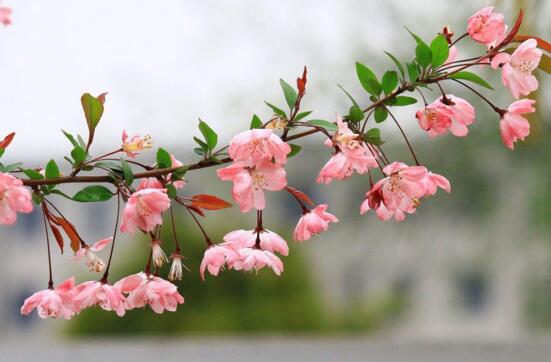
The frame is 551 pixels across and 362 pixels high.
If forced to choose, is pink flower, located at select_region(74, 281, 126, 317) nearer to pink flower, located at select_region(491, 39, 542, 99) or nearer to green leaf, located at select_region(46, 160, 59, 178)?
green leaf, located at select_region(46, 160, 59, 178)

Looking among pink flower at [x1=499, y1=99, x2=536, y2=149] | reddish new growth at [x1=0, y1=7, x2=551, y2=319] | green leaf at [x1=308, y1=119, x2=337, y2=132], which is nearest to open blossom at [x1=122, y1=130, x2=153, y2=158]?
reddish new growth at [x1=0, y1=7, x2=551, y2=319]

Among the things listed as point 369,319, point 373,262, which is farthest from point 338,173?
point 373,262

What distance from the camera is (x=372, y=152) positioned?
2.02 ft

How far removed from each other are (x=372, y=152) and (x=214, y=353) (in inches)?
187

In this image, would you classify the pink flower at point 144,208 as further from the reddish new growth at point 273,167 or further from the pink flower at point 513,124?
the pink flower at point 513,124

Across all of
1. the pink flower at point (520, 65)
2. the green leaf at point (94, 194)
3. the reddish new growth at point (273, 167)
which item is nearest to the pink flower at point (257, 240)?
the reddish new growth at point (273, 167)

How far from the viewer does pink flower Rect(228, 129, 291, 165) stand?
570 mm

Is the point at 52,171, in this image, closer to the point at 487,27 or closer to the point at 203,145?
the point at 203,145

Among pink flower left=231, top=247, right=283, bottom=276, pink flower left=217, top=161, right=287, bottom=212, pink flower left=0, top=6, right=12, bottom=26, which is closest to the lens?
pink flower left=217, top=161, right=287, bottom=212

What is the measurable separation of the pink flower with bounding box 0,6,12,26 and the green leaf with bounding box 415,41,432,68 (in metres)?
0.40

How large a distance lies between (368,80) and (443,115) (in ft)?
0.19

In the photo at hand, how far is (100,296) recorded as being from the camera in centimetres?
66

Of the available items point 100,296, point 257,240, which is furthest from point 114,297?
point 257,240

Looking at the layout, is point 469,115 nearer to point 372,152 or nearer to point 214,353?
point 372,152
